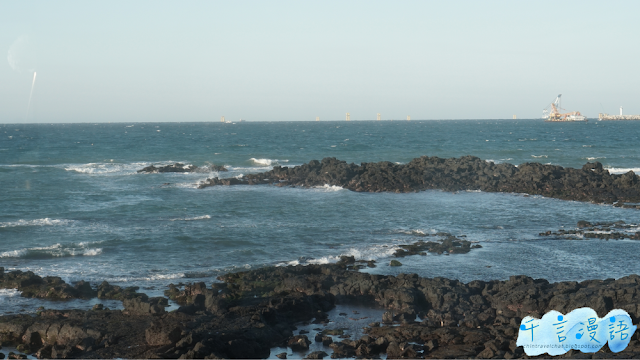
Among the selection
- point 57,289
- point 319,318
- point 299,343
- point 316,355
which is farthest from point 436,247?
point 57,289

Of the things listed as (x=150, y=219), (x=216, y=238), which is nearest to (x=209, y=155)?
(x=150, y=219)

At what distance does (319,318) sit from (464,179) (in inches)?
1126

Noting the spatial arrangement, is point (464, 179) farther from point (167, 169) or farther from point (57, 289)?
point (57, 289)

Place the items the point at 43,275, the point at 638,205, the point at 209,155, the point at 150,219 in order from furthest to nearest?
the point at 209,155
the point at 638,205
the point at 150,219
the point at 43,275

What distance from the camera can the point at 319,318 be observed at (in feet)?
46.1

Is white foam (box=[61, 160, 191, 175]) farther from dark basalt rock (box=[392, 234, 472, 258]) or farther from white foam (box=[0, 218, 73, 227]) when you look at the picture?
dark basalt rock (box=[392, 234, 472, 258])

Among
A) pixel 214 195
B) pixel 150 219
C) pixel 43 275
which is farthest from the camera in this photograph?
pixel 214 195

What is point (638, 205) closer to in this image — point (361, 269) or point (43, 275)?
point (361, 269)

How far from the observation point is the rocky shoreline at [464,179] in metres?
35.7

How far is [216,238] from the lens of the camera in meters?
22.9

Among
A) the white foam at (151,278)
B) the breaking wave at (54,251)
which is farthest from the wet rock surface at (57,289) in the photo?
the breaking wave at (54,251)

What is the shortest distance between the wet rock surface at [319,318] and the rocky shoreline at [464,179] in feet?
69.9

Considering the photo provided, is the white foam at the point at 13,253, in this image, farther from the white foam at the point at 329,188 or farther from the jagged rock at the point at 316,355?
the white foam at the point at 329,188

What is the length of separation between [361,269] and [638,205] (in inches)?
824
